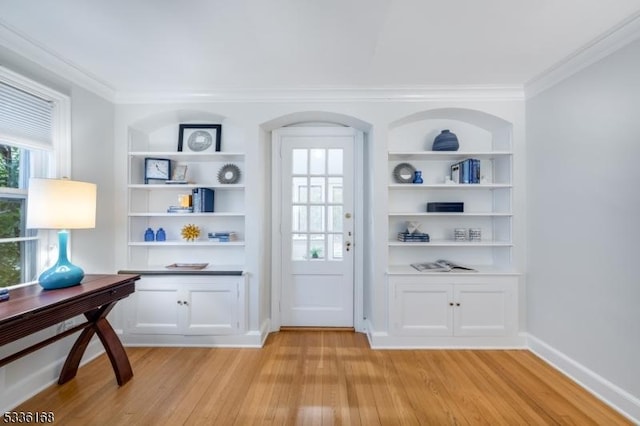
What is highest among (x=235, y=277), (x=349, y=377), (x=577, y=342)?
(x=235, y=277)

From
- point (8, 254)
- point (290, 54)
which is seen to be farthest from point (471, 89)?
point (8, 254)

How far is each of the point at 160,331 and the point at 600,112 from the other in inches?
161

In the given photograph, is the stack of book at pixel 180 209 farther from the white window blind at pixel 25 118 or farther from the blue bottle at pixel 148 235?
the white window blind at pixel 25 118

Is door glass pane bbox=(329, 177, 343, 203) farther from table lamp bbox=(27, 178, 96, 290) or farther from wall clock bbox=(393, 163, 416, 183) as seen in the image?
table lamp bbox=(27, 178, 96, 290)

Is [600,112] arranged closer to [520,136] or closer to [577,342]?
[520,136]

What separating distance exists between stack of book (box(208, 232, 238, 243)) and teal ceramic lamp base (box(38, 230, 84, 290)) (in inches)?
43.6

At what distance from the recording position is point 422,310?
2.69m

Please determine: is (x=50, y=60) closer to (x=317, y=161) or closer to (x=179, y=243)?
(x=179, y=243)

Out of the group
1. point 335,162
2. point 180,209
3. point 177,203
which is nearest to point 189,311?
point 180,209

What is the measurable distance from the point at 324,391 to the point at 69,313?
1.74 m

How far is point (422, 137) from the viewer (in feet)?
10.0

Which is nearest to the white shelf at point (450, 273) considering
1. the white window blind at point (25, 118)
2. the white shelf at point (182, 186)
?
the white shelf at point (182, 186)

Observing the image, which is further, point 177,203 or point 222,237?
point 177,203

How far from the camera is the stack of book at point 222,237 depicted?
287 centimetres
